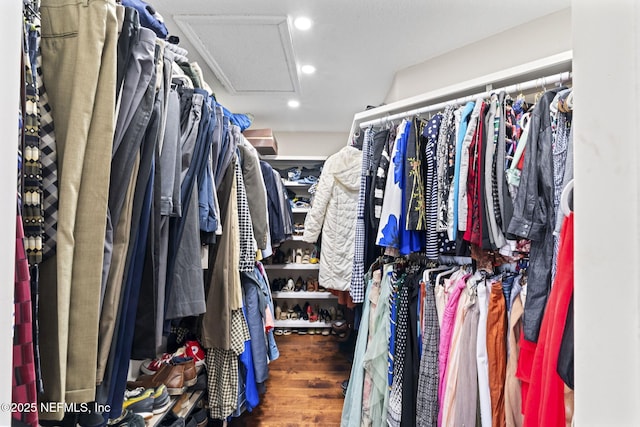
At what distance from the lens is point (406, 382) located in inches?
49.3

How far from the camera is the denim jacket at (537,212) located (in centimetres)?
91

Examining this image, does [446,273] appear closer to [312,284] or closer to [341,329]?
[341,329]

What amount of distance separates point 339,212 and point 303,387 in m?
1.29

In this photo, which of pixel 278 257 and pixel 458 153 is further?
A: pixel 278 257

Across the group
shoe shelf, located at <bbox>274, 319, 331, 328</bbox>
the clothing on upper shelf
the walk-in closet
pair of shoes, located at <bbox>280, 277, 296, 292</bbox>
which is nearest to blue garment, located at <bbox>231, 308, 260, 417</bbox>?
the walk-in closet

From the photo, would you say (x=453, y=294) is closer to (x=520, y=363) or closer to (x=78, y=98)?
(x=520, y=363)

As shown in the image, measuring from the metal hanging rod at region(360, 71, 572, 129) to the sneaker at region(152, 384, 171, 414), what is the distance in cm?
162

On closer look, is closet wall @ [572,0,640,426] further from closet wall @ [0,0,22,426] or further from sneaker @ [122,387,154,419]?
sneaker @ [122,387,154,419]

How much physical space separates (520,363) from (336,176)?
1.44 meters

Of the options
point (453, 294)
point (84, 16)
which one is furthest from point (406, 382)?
point (84, 16)

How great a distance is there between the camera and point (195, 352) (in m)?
1.49

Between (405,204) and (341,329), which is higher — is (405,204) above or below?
above

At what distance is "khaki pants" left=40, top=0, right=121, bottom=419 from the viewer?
0.51 m

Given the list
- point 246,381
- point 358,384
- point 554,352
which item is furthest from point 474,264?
point 246,381
